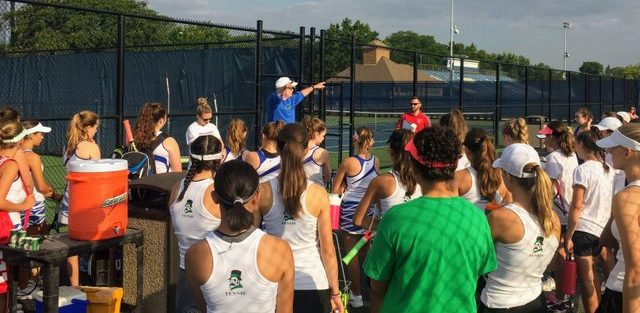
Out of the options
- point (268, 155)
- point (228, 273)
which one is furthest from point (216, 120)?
point (228, 273)

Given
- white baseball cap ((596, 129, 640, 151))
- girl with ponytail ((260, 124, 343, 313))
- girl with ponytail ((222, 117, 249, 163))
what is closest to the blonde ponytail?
white baseball cap ((596, 129, 640, 151))

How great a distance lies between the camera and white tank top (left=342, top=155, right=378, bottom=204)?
233 inches

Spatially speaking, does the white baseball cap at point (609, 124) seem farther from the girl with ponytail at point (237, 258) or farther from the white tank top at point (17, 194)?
the white tank top at point (17, 194)

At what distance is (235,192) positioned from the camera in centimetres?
270

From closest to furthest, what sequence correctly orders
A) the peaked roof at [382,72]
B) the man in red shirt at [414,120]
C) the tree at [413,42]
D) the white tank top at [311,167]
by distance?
1. the white tank top at [311,167]
2. the man in red shirt at [414,120]
3. the peaked roof at [382,72]
4. the tree at [413,42]

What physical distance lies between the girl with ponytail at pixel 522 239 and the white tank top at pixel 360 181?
2.51 m

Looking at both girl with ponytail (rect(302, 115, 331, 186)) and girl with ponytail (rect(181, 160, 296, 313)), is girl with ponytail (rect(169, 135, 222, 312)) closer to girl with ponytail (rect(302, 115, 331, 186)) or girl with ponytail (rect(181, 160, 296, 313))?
girl with ponytail (rect(181, 160, 296, 313))

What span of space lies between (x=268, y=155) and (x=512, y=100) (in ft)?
97.4

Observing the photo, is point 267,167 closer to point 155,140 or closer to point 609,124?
point 155,140

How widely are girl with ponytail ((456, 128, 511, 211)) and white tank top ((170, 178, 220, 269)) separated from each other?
1968 millimetres

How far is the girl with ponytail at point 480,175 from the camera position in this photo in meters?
4.78

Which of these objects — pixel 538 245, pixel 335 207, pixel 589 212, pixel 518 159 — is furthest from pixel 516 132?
pixel 538 245

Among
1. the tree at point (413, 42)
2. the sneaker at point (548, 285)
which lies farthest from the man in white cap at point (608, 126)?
the tree at point (413, 42)

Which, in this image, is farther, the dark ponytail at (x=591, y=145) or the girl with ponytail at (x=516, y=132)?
the girl with ponytail at (x=516, y=132)
